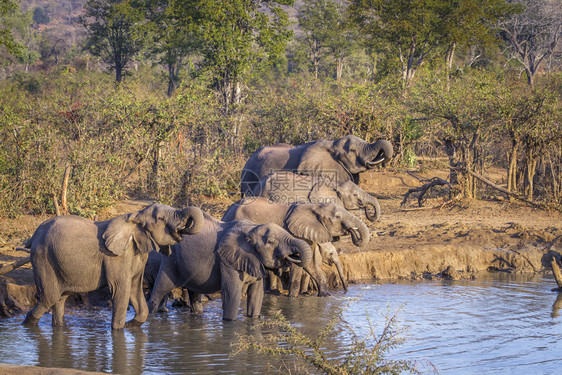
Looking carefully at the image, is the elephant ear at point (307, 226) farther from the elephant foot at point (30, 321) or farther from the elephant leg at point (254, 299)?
the elephant foot at point (30, 321)

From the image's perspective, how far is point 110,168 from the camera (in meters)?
15.6

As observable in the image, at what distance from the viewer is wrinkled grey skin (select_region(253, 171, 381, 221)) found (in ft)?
40.0

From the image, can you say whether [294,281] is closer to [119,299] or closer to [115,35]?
[119,299]


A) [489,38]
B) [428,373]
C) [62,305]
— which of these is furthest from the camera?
[489,38]

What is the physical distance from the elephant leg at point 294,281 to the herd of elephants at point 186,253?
0.6 inches

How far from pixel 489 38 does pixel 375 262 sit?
21589 mm

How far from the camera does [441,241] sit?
1445 cm

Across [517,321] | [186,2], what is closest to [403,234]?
[517,321]

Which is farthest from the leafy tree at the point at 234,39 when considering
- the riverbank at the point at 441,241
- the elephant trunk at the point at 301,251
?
the elephant trunk at the point at 301,251

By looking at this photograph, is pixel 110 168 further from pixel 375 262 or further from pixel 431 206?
pixel 431 206

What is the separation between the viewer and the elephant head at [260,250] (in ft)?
30.1

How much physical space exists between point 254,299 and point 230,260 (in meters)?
0.77

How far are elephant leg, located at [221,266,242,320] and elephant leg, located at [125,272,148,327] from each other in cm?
102

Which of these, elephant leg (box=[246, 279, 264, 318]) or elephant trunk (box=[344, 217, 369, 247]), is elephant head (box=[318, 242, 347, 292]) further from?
elephant leg (box=[246, 279, 264, 318])
